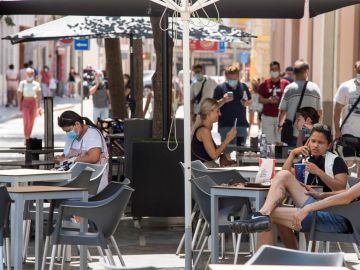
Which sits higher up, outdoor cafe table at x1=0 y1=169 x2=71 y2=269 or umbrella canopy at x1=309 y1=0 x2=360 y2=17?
umbrella canopy at x1=309 y1=0 x2=360 y2=17

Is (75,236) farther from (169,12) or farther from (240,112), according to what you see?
(240,112)

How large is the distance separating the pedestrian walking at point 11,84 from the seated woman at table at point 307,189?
138 feet

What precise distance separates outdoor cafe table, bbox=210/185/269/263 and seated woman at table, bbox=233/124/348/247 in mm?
113

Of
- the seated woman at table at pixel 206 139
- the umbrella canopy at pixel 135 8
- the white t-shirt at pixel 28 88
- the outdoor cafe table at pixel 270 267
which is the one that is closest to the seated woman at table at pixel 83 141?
the seated woman at table at pixel 206 139

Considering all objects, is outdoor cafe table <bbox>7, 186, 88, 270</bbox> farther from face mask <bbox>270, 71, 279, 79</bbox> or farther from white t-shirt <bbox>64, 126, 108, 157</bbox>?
face mask <bbox>270, 71, 279, 79</bbox>

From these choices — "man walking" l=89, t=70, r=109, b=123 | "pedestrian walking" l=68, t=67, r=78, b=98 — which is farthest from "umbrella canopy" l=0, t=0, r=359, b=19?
"pedestrian walking" l=68, t=67, r=78, b=98

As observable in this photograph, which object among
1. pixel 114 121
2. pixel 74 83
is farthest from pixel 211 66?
pixel 114 121

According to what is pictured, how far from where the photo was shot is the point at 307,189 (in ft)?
32.5

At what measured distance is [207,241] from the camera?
11.3 metres

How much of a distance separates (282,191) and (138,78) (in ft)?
37.7

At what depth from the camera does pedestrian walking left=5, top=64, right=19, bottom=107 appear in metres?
51.8

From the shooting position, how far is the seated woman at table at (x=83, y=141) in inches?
472

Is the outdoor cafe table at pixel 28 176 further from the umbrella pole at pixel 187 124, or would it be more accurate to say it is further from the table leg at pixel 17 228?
the umbrella pole at pixel 187 124

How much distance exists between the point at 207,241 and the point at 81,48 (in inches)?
928
